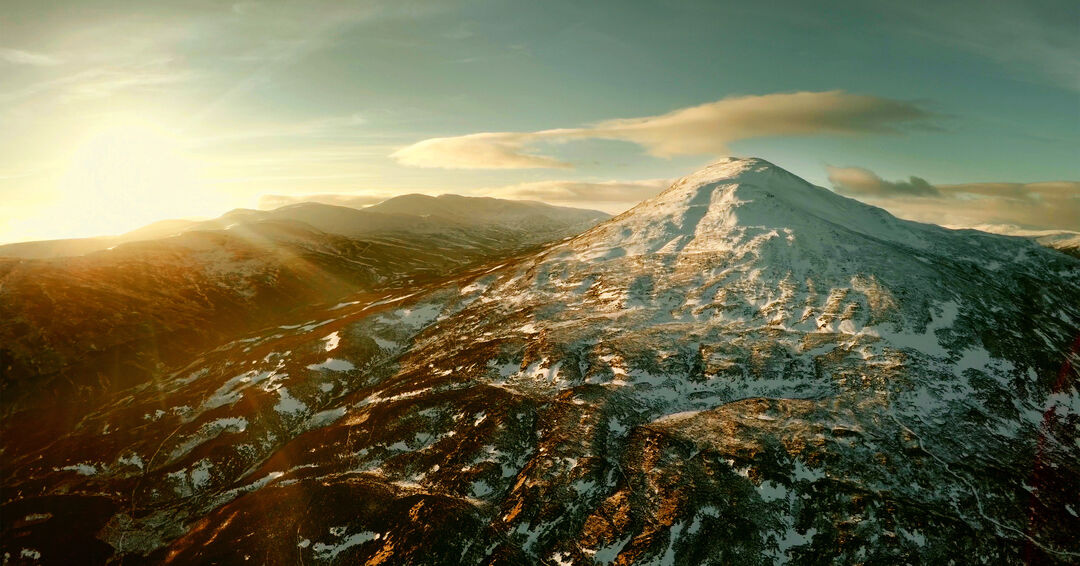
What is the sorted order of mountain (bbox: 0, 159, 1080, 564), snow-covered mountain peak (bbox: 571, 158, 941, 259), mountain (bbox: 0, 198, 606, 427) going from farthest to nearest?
1. snow-covered mountain peak (bbox: 571, 158, 941, 259)
2. mountain (bbox: 0, 198, 606, 427)
3. mountain (bbox: 0, 159, 1080, 564)

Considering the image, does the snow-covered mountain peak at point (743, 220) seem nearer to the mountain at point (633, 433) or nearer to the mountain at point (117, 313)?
the mountain at point (633, 433)

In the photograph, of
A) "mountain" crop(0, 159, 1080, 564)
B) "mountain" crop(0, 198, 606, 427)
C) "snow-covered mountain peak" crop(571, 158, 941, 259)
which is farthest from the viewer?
"snow-covered mountain peak" crop(571, 158, 941, 259)

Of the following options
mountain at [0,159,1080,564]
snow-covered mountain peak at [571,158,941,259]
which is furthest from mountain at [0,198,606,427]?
snow-covered mountain peak at [571,158,941,259]

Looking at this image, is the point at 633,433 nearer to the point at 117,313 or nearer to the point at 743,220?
the point at 743,220

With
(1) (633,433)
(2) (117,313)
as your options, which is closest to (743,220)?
(1) (633,433)

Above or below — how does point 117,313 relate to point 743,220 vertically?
below

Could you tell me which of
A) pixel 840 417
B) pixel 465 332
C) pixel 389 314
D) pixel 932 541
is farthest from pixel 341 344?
pixel 932 541

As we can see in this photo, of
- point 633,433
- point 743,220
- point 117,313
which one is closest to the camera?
point 633,433

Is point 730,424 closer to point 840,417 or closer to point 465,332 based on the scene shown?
point 840,417

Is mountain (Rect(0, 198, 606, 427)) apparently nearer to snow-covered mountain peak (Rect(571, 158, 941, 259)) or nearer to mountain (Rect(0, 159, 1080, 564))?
mountain (Rect(0, 159, 1080, 564))

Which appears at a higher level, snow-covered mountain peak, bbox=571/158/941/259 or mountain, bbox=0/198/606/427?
snow-covered mountain peak, bbox=571/158/941/259
